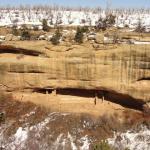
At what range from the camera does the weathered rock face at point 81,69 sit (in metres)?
30.5

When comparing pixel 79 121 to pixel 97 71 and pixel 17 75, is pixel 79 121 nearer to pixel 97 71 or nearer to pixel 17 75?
pixel 97 71

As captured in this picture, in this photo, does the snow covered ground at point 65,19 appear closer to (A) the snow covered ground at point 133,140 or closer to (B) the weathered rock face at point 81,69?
(B) the weathered rock face at point 81,69

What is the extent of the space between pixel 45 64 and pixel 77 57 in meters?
2.41

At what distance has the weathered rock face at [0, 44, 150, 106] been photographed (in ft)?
100.0

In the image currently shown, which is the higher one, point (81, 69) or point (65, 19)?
point (65, 19)

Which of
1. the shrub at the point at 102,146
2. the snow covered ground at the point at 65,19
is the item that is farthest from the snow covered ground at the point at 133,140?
the snow covered ground at the point at 65,19

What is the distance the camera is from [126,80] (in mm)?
30734

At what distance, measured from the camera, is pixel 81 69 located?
31.0 meters

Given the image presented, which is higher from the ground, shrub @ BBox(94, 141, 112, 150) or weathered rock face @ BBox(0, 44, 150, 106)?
weathered rock face @ BBox(0, 44, 150, 106)

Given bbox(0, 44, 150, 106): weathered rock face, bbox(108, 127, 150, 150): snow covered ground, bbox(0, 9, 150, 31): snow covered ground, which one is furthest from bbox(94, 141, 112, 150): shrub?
bbox(0, 9, 150, 31): snow covered ground

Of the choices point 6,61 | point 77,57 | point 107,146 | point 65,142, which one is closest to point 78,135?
point 65,142

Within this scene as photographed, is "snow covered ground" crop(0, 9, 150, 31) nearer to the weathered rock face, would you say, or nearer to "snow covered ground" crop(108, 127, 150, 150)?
the weathered rock face

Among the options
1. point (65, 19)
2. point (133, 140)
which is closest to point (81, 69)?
point (133, 140)

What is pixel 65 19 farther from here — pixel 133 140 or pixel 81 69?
pixel 133 140
